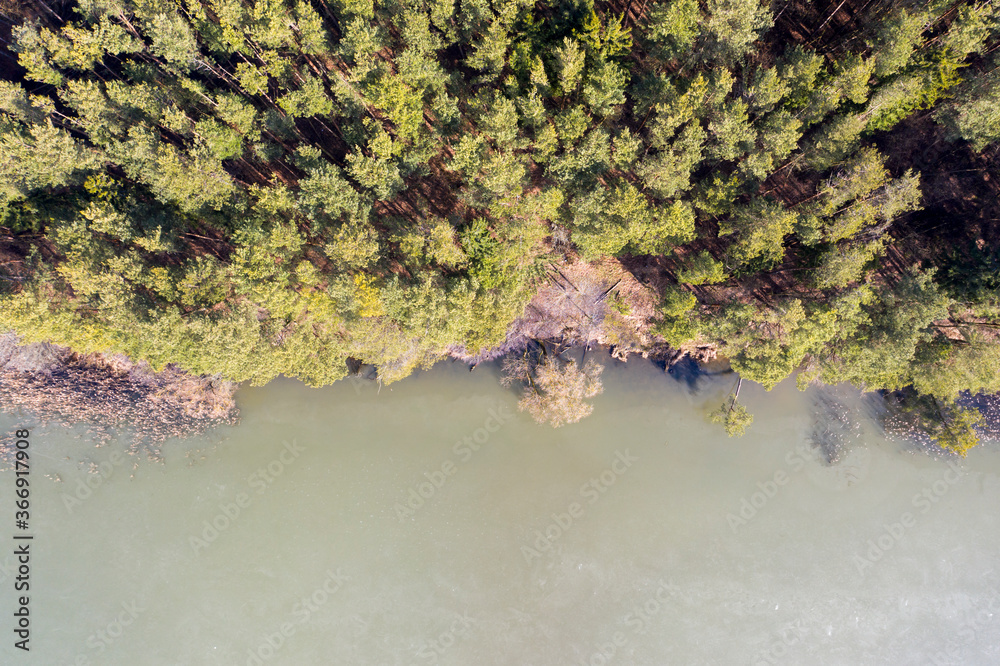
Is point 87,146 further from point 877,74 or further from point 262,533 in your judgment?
point 877,74

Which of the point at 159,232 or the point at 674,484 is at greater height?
the point at 674,484

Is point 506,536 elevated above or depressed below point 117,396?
above

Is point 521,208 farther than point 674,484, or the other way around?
point 674,484

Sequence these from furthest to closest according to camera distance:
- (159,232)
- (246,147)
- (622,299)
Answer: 1. (622,299)
2. (246,147)
3. (159,232)

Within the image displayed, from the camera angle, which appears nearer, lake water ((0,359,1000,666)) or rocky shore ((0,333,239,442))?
rocky shore ((0,333,239,442))

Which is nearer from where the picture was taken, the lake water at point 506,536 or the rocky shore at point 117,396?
the rocky shore at point 117,396

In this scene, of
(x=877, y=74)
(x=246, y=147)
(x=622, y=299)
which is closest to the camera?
(x=877, y=74)

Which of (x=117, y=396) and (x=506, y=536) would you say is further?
(x=506, y=536)

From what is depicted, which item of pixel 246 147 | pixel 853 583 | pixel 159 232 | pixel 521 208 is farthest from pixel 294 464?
pixel 853 583
